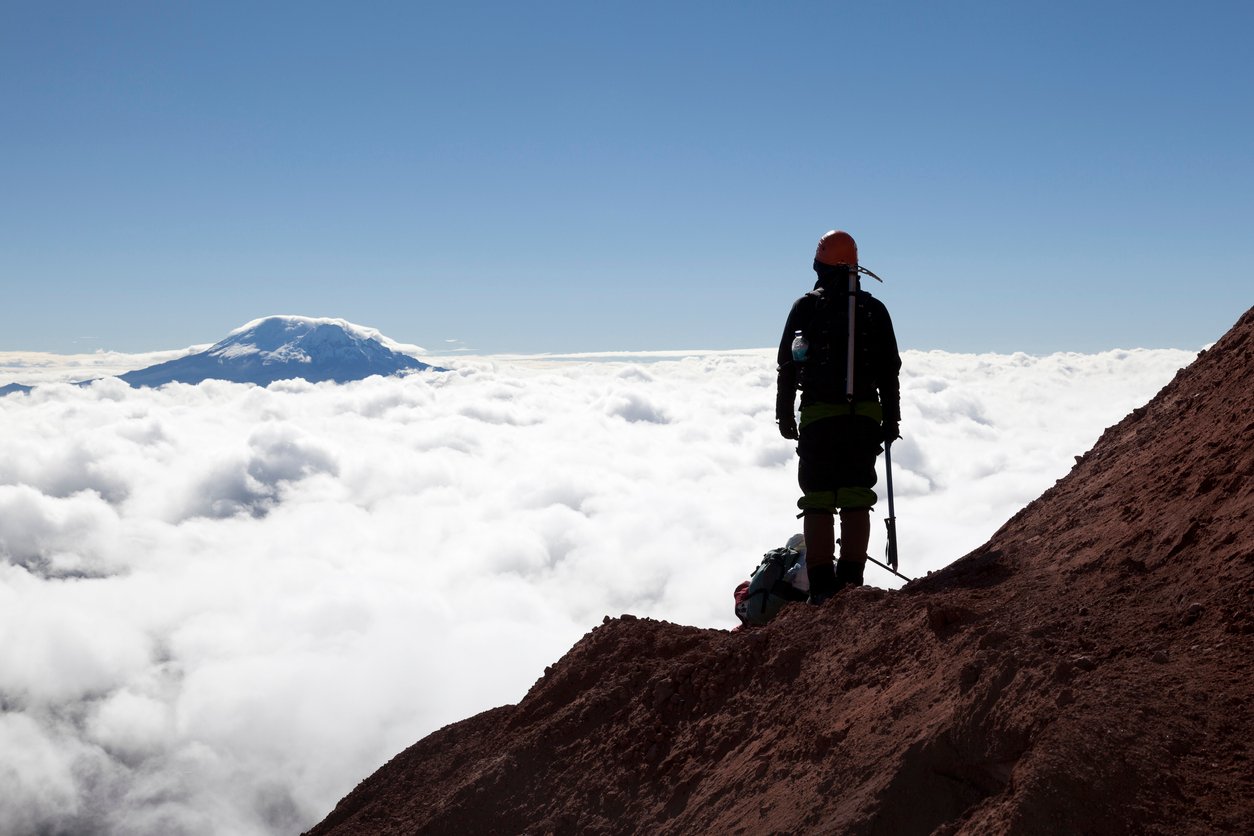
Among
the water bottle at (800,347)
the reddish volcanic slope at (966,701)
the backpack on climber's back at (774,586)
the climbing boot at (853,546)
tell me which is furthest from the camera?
the backpack on climber's back at (774,586)

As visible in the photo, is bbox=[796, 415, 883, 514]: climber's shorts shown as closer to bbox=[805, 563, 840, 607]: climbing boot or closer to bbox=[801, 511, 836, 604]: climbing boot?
bbox=[801, 511, 836, 604]: climbing boot

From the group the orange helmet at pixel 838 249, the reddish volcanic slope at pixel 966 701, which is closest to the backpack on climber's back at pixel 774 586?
the reddish volcanic slope at pixel 966 701

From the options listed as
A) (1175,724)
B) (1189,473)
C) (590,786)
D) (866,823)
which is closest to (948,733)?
(866,823)

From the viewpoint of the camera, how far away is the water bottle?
774cm

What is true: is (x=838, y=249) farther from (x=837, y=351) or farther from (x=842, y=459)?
(x=842, y=459)

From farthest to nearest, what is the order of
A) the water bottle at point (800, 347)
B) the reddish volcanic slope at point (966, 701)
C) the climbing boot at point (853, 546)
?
the climbing boot at point (853, 546) < the water bottle at point (800, 347) < the reddish volcanic slope at point (966, 701)

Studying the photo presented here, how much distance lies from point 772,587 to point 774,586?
24 mm

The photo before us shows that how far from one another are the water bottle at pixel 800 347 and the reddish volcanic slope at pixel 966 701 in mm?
2195

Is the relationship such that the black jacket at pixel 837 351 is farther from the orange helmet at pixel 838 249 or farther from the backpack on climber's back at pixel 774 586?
the backpack on climber's back at pixel 774 586

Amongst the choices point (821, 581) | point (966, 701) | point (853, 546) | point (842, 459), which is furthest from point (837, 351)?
point (966, 701)

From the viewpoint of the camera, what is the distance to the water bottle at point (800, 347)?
25.4ft

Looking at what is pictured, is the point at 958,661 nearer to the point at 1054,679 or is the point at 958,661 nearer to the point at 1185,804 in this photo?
the point at 1054,679

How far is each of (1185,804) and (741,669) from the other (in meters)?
3.37

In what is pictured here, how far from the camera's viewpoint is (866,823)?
402 cm
